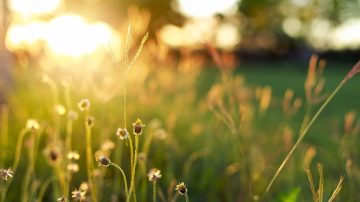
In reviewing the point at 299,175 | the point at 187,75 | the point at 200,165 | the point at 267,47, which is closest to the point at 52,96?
the point at 187,75

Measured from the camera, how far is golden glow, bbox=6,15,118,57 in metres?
3.90

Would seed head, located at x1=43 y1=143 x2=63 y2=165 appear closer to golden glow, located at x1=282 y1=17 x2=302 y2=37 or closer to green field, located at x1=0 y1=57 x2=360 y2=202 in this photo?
green field, located at x1=0 y1=57 x2=360 y2=202

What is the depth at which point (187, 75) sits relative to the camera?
15.8ft

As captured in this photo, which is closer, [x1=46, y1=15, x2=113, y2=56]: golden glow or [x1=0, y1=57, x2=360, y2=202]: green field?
[x1=0, y1=57, x2=360, y2=202]: green field

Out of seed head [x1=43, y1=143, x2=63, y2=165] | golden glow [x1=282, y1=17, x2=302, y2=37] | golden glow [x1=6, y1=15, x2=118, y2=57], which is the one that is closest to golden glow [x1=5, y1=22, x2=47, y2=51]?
golden glow [x1=6, y1=15, x2=118, y2=57]

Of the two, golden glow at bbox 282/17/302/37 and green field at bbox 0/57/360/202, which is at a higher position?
golden glow at bbox 282/17/302/37

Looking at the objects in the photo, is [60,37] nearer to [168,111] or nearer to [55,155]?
[168,111]

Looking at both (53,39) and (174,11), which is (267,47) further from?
(53,39)

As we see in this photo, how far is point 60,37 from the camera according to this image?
446cm

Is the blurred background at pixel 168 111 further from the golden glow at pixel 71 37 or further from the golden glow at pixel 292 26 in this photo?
the golden glow at pixel 292 26

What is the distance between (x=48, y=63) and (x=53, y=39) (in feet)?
1.49

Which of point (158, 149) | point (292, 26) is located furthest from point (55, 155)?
point (292, 26)

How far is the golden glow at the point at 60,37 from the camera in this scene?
3.90 metres

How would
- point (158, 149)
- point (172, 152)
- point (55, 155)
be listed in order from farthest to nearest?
point (172, 152) → point (158, 149) → point (55, 155)
